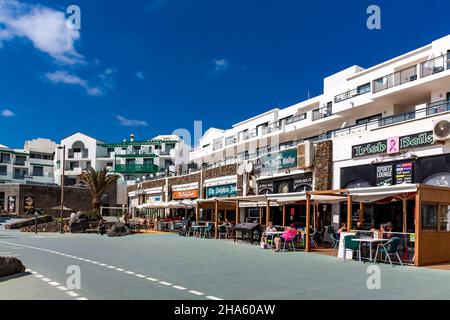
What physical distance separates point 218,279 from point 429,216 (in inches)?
301

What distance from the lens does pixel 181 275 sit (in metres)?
11.1

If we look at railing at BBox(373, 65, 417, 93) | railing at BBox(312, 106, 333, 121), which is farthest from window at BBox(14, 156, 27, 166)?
railing at BBox(373, 65, 417, 93)

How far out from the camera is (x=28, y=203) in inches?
2335

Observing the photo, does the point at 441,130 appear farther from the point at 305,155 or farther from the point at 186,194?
the point at 186,194

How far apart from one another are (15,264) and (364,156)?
1742 centimetres

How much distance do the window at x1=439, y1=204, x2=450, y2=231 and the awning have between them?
1.24 metres

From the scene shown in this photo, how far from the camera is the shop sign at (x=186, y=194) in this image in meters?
42.5

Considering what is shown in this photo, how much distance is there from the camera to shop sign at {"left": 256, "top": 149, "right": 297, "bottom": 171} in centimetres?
2839

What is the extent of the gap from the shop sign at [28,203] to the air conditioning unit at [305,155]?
44386 millimetres

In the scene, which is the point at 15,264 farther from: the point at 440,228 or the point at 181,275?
the point at 440,228

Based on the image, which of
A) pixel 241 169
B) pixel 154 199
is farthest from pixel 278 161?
pixel 154 199

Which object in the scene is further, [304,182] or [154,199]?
[154,199]

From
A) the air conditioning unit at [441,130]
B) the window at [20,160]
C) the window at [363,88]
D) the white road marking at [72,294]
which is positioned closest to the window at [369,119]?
the window at [363,88]
